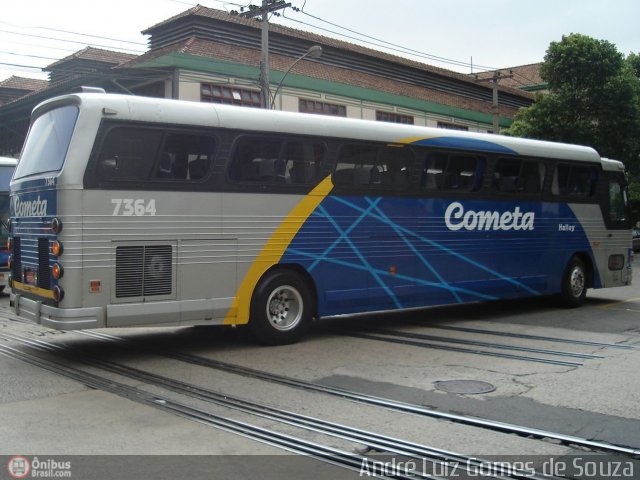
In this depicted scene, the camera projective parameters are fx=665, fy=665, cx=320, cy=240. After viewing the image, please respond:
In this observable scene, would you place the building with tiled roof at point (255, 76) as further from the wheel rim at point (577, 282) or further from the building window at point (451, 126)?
the wheel rim at point (577, 282)

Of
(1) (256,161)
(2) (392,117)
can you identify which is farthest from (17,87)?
(1) (256,161)

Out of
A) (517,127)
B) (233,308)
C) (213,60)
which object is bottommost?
(233,308)

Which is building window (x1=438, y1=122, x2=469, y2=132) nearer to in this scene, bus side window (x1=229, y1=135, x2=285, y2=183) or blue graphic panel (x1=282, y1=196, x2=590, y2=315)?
blue graphic panel (x1=282, y1=196, x2=590, y2=315)

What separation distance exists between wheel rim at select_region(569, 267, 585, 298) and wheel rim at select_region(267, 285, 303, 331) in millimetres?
6866

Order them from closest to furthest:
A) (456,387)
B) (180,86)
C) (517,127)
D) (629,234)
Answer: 1. (456,387)
2. (629,234)
3. (180,86)
4. (517,127)

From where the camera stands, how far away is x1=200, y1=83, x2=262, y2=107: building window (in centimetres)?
2756

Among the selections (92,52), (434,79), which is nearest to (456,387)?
(92,52)

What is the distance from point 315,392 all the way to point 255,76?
24.0 metres

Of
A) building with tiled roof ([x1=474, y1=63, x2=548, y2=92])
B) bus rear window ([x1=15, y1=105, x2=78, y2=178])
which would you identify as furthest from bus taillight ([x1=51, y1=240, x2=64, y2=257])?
building with tiled roof ([x1=474, y1=63, x2=548, y2=92])

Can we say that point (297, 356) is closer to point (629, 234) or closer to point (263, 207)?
point (263, 207)

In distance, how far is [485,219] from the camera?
12.2 metres

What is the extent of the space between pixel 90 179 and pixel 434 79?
3619cm

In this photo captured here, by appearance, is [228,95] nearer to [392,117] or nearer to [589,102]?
[392,117]

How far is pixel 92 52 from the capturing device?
35.4 meters
